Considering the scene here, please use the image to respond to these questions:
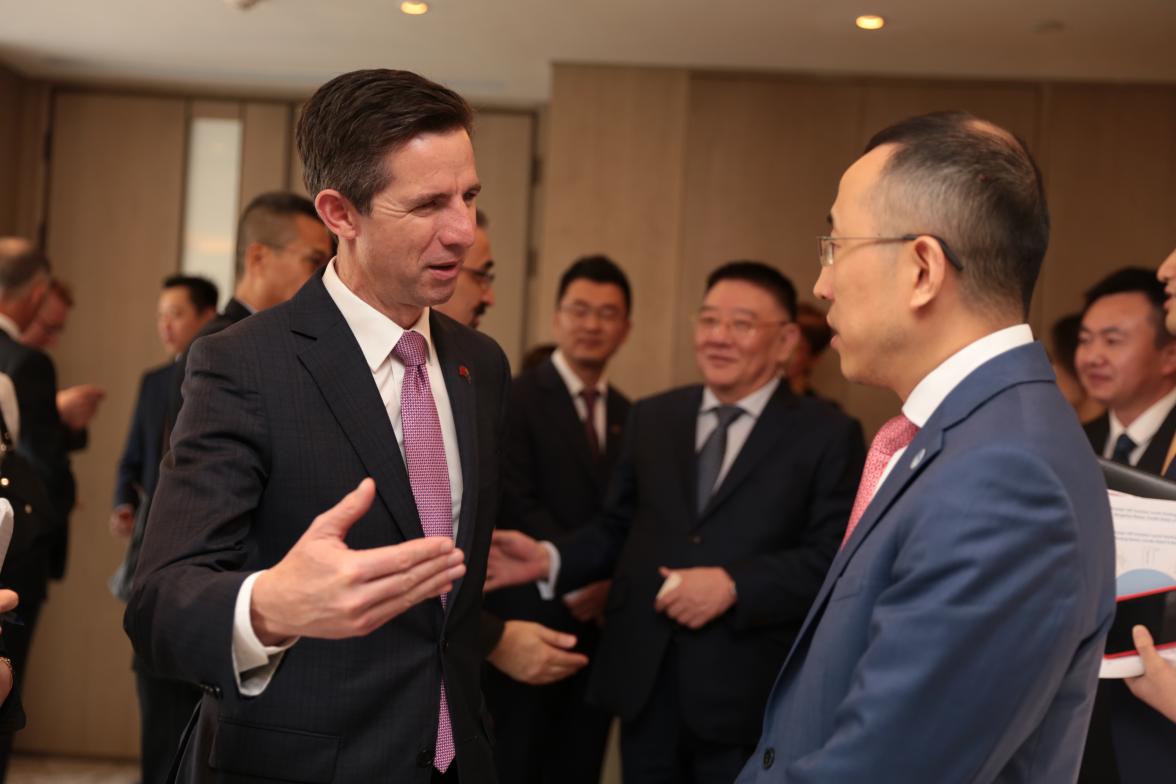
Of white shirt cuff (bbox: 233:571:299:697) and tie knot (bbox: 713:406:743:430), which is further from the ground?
tie knot (bbox: 713:406:743:430)

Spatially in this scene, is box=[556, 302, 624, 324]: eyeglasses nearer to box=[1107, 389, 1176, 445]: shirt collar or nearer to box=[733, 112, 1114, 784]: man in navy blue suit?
box=[1107, 389, 1176, 445]: shirt collar

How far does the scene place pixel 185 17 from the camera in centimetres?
493

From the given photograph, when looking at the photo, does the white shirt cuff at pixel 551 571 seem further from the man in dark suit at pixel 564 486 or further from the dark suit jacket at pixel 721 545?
the man in dark suit at pixel 564 486

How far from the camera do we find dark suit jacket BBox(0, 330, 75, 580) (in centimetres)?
377

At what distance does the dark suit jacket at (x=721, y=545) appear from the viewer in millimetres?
3021

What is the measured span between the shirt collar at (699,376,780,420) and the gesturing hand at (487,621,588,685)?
1.15m

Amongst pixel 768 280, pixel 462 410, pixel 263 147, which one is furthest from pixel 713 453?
pixel 263 147

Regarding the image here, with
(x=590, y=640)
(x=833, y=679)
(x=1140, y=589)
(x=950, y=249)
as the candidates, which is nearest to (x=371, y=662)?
(x=833, y=679)

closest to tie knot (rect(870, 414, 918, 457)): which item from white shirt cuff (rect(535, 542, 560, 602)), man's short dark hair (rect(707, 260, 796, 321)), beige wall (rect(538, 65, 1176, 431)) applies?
white shirt cuff (rect(535, 542, 560, 602))

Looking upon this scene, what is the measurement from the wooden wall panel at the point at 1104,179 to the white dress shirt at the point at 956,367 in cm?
414

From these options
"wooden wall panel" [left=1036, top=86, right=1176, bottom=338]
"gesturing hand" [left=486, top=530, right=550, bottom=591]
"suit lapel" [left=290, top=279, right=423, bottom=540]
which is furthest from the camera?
"wooden wall panel" [left=1036, top=86, right=1176, bottom=338]

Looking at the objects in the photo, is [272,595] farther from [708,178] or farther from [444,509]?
[708,178]

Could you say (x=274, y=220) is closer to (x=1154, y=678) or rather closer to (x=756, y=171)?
(x=756, y=171)

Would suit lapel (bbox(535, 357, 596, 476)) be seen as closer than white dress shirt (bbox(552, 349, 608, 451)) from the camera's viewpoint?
Yes
